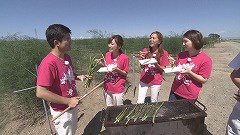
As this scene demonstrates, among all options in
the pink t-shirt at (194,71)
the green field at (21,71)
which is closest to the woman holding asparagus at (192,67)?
the pink t-shirt at (194,71)

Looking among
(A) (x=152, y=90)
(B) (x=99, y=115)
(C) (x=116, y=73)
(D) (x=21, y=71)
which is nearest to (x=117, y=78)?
(C) (x=116, y=73)

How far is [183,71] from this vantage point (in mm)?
2734

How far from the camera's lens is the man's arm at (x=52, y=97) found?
2.05 metres

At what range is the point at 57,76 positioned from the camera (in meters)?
2.25

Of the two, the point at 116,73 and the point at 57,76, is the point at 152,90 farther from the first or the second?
the point at 57,76

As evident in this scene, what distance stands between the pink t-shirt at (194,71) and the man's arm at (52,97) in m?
1.67

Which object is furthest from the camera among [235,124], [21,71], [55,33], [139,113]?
[21,71]

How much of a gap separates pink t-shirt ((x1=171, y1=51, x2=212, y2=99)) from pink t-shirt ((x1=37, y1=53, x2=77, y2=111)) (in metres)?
1.67

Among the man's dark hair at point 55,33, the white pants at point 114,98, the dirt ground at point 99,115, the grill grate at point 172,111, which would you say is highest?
the man's dark hair at point 55,33

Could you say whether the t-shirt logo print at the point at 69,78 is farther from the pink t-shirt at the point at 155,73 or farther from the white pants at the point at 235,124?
the white pants at the point at 235,124

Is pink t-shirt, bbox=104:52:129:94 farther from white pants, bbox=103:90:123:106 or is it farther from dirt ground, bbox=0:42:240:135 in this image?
dirt ground, bbox=0:42:240:135

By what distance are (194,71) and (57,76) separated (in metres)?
1.98

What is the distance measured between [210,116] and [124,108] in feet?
10.9

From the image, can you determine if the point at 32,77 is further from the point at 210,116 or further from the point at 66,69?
the point at 210,116
